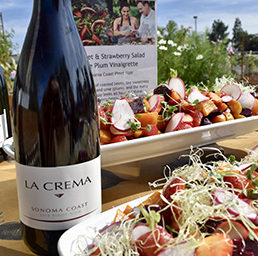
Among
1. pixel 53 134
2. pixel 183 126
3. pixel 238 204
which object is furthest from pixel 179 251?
pixel 183 126

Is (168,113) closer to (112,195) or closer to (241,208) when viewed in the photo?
(112,195)

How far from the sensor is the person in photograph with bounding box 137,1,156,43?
1.41m

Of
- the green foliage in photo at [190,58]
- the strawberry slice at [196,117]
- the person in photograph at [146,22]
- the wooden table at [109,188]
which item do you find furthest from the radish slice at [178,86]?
the green foliage in photo at [190,58]

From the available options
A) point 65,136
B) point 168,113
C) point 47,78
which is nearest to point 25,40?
point 47,78

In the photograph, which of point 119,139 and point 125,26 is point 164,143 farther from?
point 125,26

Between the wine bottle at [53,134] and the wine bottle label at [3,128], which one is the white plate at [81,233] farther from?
the wine bottle label at [3,128]

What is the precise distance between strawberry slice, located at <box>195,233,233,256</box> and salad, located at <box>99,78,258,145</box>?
18.2 inches

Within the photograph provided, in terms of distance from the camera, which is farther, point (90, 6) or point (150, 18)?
point (150, 18)

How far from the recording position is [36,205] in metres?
0.56

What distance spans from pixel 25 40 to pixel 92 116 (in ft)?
0.65

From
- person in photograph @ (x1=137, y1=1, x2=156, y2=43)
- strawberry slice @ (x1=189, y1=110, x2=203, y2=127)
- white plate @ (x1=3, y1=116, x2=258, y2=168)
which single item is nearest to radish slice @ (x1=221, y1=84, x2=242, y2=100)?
white plate @ (x1=3, y1=116, x2=258, y2=168)

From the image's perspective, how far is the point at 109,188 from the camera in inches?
35.1

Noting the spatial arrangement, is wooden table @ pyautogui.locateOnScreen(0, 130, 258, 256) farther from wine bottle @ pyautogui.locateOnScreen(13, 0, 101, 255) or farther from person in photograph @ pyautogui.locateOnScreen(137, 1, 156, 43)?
person in photograph @ pyautogui.locateOnScreen(137, 1, 156, 43)

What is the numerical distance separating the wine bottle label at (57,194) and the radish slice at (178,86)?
0.67 meters
